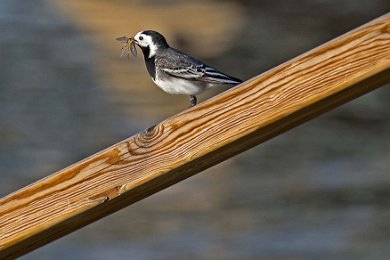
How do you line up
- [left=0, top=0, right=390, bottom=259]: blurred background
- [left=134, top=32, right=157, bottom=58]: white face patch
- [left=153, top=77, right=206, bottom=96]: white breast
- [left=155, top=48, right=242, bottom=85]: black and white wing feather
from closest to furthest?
[left=155, top=48, right=242, bottom=85]: black and white wing feather < [left=153, top=77, right=206, bottom=96]: white breast < [left=134, top=32, right=157, bottom=58]: white face patch < [left=0, top=0, right=390, bottom=259]: blurred background

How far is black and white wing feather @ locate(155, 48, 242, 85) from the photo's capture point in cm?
386

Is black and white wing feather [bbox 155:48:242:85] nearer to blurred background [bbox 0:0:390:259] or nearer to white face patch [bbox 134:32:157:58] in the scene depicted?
white face patch [bbox 134:32:157:58]

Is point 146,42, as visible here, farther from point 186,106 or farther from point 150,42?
point 186,106

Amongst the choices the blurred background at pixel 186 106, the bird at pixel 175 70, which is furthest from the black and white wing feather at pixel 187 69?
the blurred background at pixel 186 106

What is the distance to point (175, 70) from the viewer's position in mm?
4074

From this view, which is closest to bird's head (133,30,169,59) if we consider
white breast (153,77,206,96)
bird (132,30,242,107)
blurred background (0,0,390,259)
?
bird (132,30,242,107)

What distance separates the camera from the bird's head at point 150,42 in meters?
4.17

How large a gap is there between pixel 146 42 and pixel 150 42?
0.07 ft

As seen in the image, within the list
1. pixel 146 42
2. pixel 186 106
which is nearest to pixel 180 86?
pixel 146 42

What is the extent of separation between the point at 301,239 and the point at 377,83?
245cm

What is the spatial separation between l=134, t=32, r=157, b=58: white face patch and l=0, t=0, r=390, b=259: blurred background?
61 cm

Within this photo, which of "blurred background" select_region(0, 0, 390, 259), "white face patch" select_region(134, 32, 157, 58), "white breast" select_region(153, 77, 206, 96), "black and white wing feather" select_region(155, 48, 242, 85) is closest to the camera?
"black and white wing feather" select_region(155, 48, 242, 85)

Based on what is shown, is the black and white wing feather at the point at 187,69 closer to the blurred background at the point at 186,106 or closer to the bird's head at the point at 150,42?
the bird's head at the point at 150,42

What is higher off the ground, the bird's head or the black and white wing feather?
the bird's head
